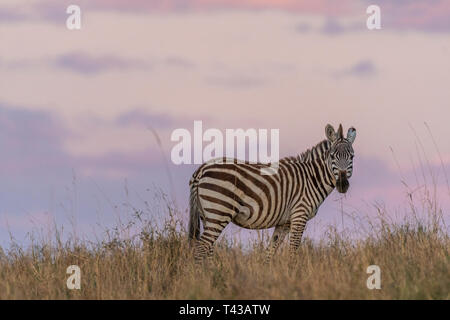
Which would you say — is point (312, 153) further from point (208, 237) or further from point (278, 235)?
point (208, 237)

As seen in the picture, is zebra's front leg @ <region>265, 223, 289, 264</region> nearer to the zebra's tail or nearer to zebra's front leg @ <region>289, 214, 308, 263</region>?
zebra's front leg @ <region>289, 214, 308, 263</region>

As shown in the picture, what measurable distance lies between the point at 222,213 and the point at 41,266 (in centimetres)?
337

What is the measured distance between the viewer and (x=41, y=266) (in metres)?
11.8

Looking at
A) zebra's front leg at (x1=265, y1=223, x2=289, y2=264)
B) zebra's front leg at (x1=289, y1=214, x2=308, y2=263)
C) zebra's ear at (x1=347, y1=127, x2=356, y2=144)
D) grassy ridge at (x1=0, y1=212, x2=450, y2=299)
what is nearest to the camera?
grassy ridge at (x1=0, y1=212, x2=450, y2=299)

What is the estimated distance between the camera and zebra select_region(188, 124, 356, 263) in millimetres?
12453

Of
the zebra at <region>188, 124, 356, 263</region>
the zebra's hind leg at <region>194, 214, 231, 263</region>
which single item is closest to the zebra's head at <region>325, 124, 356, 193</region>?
the zebra at <region>188, 124, 356, 263</region>

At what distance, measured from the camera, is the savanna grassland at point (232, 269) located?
8680mm

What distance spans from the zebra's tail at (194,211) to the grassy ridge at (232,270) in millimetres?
314

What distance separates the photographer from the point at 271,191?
1314cm

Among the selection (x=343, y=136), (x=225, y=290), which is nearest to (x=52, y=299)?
(x=225, y=290)

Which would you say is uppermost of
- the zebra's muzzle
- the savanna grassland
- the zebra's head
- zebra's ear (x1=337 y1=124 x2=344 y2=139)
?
zebra's ear (x1=337 y1=124 x2=344 y2=139)

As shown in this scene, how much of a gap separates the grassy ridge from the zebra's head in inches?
44.4

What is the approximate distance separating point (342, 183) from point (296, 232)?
1.44 metres
